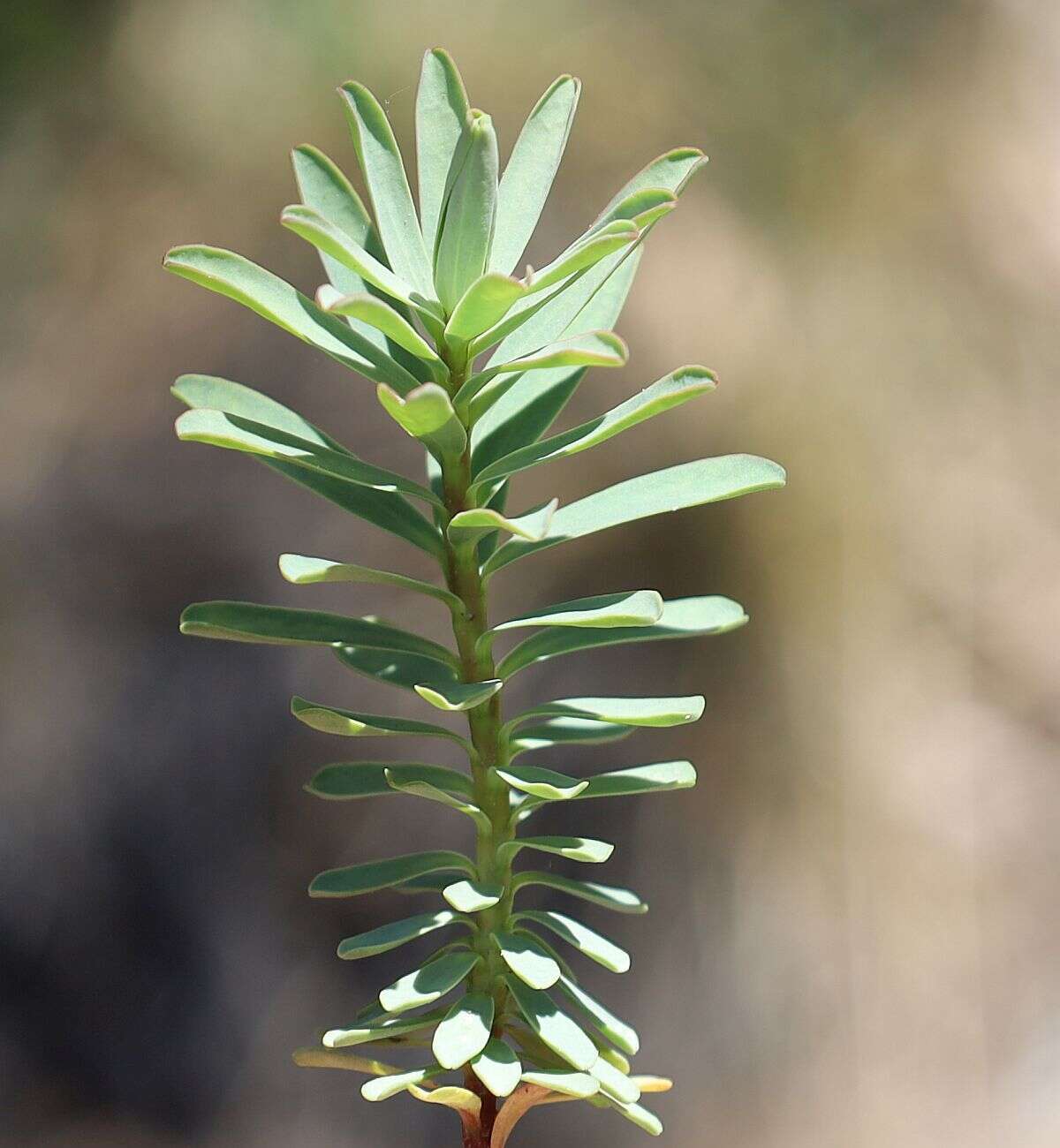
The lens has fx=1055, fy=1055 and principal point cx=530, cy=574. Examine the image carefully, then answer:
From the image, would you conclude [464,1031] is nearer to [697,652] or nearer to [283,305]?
[283,305]

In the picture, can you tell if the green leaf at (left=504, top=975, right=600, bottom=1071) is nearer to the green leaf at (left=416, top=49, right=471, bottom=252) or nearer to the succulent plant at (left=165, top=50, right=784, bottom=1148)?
the succulent plant at (left=165, top=50, right=784, bottom=1148)

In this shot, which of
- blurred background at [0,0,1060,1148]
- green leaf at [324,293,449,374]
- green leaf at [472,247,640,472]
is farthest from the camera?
blurred background at [0,0,1060,1148]

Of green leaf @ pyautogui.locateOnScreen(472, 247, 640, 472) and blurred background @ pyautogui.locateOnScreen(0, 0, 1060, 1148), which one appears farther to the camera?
blurred background @ pyautogui.locateOnScreen(0, 0, 1060, 1148)

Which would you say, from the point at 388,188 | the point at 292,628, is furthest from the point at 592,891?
the point at 388,188

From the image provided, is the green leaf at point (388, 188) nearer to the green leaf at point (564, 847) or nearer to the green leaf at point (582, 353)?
Answer: the green leaf at point (582, 353)

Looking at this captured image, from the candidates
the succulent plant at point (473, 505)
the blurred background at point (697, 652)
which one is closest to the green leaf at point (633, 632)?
the succulent plant at point (473, 505)

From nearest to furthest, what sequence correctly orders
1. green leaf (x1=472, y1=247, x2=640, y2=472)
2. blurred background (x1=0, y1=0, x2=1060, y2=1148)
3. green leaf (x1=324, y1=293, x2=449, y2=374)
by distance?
1. green leaf (x1=324, y1=293, x2=449, y2=374)
2. green leaf (x1=472, y1=247, x2=640, y2=472)
3. blurred background (x1=0, y1=0, x2=1060, y2=1148)

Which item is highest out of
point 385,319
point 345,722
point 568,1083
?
point 385,319

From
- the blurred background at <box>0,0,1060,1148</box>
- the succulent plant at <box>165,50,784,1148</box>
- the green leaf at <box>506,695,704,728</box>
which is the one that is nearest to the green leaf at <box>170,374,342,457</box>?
the succulent plant at <box>165,50,784,1148</box>

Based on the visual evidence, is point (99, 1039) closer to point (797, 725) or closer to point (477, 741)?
point (797, 725)
